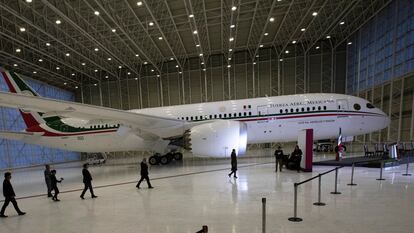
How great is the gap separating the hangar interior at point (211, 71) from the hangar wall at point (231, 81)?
11 cm

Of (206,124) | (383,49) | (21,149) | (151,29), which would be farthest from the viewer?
(21,149)

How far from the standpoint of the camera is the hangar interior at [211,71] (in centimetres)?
575

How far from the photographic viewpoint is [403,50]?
16062mm

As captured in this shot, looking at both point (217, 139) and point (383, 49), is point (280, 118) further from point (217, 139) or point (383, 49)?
point (383, 49)

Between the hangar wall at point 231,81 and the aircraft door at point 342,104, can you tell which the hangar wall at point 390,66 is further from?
the aircraft door at point 342,104

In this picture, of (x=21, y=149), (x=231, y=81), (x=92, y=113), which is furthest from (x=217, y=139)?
(x=21, y=149)

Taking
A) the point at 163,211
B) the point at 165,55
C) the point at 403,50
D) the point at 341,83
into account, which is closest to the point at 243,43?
the point at 165,55

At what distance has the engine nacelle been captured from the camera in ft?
37.2

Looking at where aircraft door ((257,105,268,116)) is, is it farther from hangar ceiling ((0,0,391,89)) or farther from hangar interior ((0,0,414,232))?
hangar ceiling ((0,0,391,89))

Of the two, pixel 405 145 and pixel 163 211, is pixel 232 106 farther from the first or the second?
pixel 405 145

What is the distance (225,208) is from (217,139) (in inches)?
234

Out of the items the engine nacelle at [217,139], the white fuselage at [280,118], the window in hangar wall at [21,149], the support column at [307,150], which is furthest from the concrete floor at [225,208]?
the window in hangar wall at [21,149]

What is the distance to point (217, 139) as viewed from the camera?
37.2ft

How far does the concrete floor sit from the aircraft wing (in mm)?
3234
